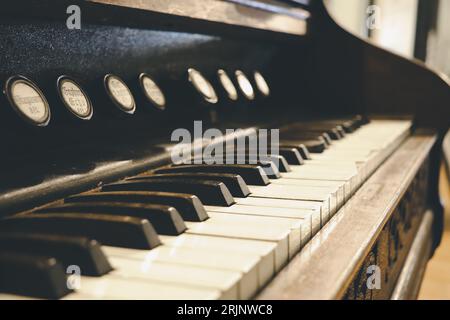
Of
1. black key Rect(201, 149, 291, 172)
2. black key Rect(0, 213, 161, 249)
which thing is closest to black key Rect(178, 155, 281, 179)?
black key Rect(201, 149, 291, 172)

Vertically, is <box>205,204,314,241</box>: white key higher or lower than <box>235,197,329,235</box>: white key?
lower

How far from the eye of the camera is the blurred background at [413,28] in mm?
4016

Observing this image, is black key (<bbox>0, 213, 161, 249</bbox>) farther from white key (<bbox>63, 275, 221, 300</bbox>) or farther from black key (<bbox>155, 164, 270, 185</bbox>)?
black key (<bbox>155, 164, 270, 185</bbox>)

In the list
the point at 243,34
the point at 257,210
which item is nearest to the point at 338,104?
the point at 243,34

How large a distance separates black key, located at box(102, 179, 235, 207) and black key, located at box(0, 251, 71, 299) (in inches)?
16.3

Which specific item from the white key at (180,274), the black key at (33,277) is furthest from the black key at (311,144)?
the black key at (33,277)

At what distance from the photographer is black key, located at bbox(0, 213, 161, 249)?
76cm

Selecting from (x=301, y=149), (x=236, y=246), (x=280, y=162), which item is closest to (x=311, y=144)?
(x=301, y=149)

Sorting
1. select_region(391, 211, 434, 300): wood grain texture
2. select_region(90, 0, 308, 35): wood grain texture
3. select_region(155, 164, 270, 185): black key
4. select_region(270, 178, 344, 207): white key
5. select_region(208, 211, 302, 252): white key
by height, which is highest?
select_region(90, 0, 308, 35): wood grain texture

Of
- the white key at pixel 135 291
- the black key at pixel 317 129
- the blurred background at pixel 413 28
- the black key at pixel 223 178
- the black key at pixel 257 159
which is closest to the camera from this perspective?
the white key at pixel 135 291

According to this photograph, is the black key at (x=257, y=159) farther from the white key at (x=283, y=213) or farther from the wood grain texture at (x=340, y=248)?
the white key at (x=283, y=213)

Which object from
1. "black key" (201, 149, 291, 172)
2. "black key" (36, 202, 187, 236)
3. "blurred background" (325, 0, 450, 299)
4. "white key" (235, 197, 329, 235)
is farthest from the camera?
"blurred background" (325, 0, 450, 299)

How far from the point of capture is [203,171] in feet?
3.94

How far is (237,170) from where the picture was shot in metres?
1.24
